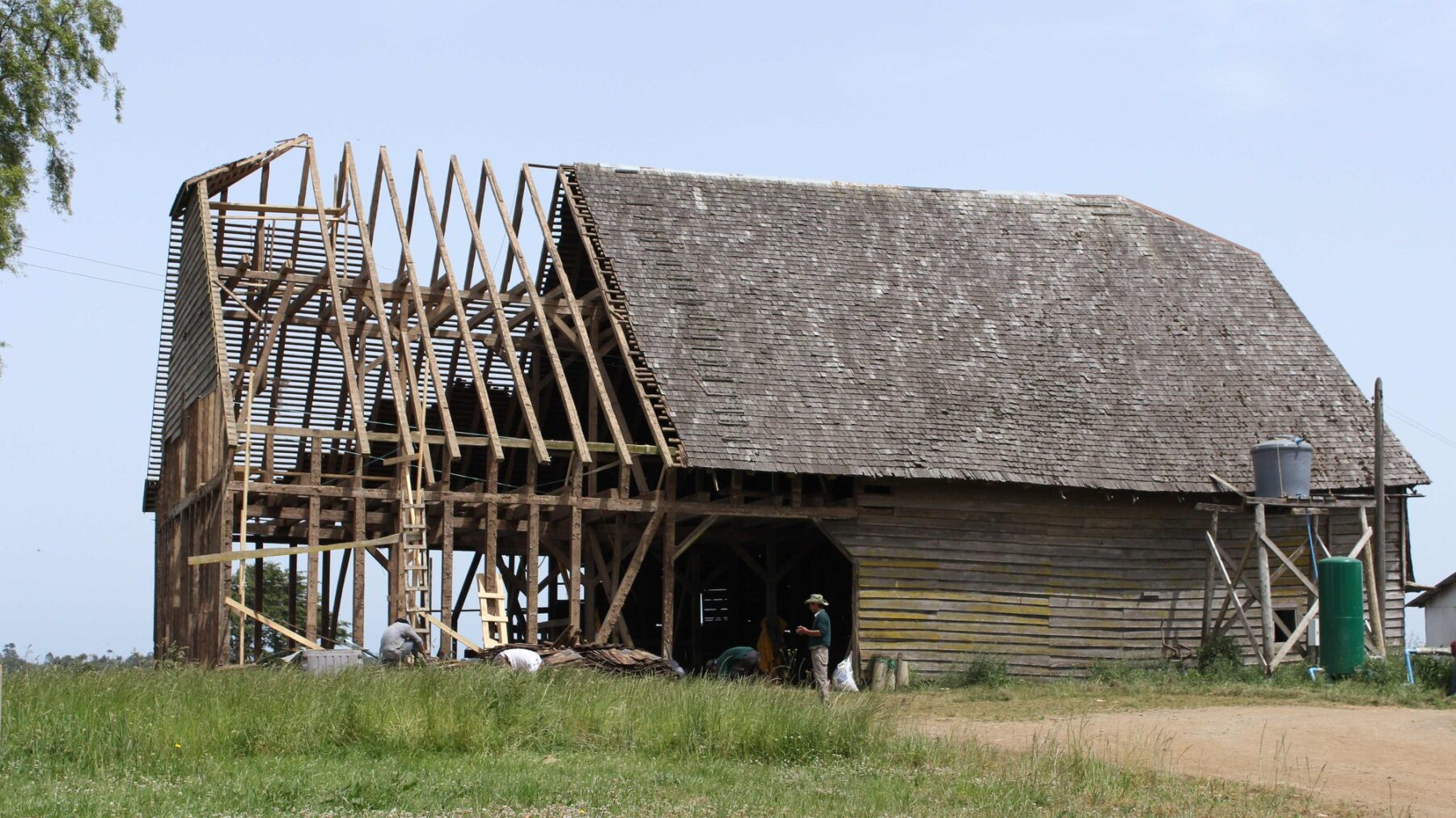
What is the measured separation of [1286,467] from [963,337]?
553cm

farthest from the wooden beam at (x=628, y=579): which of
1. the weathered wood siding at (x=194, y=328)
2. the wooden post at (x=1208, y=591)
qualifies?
the wooden post at (x=1208, y=591)

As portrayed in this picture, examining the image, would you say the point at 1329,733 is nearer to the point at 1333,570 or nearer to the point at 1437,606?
the point at 1333,570

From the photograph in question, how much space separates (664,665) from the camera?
2286 centimetres

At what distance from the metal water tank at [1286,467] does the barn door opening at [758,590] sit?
22.1ft

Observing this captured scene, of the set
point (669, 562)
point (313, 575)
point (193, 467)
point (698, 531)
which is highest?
point (193, 467)

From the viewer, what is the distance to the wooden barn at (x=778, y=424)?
80.4 ft

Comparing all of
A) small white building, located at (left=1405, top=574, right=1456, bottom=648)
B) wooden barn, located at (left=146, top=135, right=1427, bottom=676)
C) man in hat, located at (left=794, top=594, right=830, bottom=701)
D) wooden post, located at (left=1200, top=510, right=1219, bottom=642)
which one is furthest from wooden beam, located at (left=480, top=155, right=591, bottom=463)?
small white building, located at (left=1405, top=574, right=1456, bottom=648)

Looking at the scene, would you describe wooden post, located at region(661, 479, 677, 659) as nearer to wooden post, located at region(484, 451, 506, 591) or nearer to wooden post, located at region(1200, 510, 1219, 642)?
wooden post, located at region(484, 451, 506, 591)

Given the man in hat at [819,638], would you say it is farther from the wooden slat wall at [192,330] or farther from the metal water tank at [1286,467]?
the wooden slat wall at [192,330]

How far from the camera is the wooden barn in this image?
80.4 ft

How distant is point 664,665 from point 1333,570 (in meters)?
9.04

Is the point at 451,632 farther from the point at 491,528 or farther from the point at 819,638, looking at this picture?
the point at 819,638

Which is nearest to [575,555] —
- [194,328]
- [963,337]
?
[194,328]

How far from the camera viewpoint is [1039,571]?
26344mm
